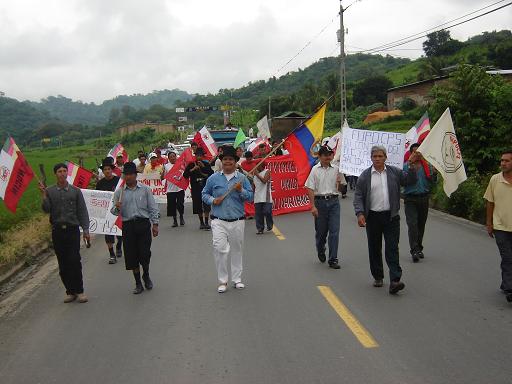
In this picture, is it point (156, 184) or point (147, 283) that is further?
point (156, 184)

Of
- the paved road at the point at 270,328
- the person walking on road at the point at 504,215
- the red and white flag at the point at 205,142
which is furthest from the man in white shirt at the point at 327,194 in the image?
the red and white flag at the point at 205,142

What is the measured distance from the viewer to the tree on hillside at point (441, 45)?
8800 cm

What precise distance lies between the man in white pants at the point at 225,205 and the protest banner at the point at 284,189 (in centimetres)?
711

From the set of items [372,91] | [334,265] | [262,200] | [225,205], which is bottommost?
[334,265]

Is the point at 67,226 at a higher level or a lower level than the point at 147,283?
higher

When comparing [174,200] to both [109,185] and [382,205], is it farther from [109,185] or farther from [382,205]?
[382,205]

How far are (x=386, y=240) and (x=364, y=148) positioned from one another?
289cm

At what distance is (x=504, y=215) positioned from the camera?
21.5 ft

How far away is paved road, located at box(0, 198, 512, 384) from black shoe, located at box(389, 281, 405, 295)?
152 millimetres

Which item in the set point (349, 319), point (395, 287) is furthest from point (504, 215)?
point (349, 319)

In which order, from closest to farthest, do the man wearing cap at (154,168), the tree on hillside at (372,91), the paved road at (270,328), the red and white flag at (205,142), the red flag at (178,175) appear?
the paved road at (270,328)
the red flag at (178,175)
the man wearing cap at (154,168)
the red and white flag at (205,142)
the tree on hillside at (372,91)

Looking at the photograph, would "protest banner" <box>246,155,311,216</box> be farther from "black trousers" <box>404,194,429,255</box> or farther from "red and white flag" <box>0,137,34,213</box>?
"red and white flag" <box>0,137,34,213</box>

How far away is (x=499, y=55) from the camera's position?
Result: 6366 cm

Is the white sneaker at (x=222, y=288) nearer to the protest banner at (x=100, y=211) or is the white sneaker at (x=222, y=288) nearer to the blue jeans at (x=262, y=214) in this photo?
the protest banner at (x=100, y=211)
